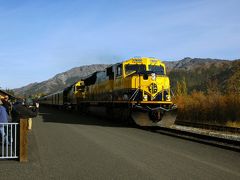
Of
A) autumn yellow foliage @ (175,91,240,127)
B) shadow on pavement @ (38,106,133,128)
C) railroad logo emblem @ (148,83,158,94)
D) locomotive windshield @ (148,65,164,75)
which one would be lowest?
shadow on pavement @ (38,106,133,128)

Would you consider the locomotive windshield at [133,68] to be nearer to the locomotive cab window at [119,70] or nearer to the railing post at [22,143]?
the locomotive cab window at [119,70]

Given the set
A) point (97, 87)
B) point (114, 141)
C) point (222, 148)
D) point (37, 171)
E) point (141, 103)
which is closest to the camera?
point (37, 171)

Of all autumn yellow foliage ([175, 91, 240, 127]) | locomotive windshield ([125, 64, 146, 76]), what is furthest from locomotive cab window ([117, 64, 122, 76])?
autumn yellow foliage ([175, 91, 240, 127])

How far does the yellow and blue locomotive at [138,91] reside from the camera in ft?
64.9

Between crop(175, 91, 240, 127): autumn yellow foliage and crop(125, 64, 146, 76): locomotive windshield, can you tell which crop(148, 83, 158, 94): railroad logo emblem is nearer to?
crop(125, 64, 146, 76): locomotive windshield

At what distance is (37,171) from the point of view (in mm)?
8383

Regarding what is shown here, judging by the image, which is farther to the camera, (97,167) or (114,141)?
(114,141)

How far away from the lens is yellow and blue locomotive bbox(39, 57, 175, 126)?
19.8 m

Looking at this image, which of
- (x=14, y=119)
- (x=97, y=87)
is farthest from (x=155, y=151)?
(x=97, y=87)

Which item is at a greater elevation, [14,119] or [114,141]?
[14,119]

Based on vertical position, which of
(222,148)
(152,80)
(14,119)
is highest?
(152,80)

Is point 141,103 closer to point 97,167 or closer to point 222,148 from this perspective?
point 222,148

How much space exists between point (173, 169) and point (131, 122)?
12.4 m

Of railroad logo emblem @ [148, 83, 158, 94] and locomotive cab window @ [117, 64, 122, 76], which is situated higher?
locomotive cab window @ [117, 64, 122, 76]
